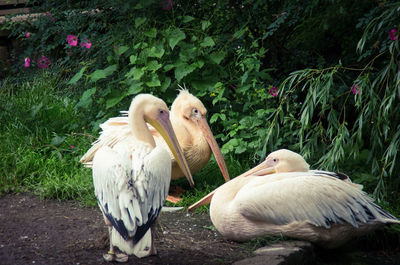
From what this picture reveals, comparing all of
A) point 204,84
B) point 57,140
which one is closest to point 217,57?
point 204,84

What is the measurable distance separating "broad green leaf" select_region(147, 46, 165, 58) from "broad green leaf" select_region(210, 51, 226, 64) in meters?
0.47

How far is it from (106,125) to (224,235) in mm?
1431

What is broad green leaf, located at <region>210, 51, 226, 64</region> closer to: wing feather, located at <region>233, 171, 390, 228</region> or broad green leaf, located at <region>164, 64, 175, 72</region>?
broad green leaf, located at <region>164, 64, 175, 72</region>

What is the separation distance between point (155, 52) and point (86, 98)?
81 cm

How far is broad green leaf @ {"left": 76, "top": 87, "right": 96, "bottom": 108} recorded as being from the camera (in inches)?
211

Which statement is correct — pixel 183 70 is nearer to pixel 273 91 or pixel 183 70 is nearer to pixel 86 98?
pixel 273 91

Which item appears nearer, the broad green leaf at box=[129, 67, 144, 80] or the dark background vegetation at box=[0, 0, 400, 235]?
the dark background vegetation at box=[0, 0, 400, 235]

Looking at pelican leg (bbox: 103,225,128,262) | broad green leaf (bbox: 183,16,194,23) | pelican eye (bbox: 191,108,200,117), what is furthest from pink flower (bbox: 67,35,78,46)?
pelican leg (bbox: 103,225,128,262)

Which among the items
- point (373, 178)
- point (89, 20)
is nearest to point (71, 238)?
point (373, 178)

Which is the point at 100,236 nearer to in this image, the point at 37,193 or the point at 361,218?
the point at 37,193

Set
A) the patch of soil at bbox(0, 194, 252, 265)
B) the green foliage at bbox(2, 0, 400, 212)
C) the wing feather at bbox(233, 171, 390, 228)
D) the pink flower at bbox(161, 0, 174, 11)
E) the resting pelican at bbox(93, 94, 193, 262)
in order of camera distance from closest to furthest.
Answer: the resting pelican at bbox(93, 94, 193, 262) < the patch of soil at bbox(0, 194, 252, 265) < the wing feather at bbox(233, 171, 390, 228) < the green foliage at bbox(2, 0, 400, 212) < the pink flower at bbox(161, 0, 174, 11)

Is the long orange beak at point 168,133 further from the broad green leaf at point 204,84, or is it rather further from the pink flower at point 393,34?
the pink flower at point 393,34

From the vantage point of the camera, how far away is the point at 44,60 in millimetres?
6684

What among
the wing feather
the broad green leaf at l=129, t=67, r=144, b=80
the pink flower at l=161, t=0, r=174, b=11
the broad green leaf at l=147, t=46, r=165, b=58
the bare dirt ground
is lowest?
the bare dirt ground
